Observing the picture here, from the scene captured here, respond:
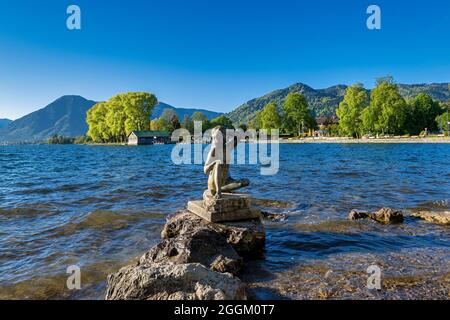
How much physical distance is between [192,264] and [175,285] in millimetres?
456

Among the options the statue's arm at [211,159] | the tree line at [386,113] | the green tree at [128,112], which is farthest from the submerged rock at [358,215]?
the green tree at [128,112]

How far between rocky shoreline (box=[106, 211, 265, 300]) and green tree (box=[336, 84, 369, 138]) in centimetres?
8584

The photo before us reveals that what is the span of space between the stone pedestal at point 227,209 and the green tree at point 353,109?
8514 centimetres

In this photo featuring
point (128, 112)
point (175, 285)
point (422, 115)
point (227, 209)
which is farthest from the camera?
point (128, 112)

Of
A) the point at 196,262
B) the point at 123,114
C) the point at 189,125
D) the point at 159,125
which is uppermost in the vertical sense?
the point at 123,114

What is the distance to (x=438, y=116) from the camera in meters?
85.3

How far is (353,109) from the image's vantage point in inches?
3356

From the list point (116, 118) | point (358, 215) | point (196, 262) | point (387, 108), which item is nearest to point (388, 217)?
point (358, 215)

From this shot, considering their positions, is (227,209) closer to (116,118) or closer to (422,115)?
(422,115)

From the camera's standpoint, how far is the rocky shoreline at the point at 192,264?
173 inches

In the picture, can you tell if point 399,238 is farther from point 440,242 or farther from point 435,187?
point 435,187

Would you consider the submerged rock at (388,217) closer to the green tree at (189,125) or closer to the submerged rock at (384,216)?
the submerged rock at (384,216)
